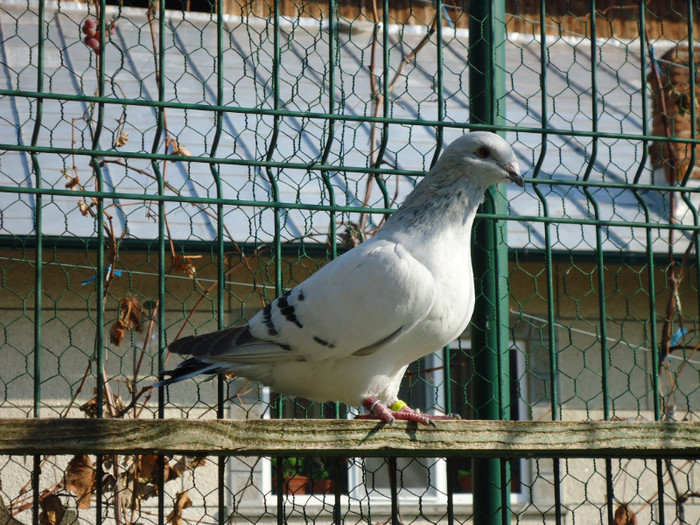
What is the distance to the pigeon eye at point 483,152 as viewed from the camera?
3.06 meters

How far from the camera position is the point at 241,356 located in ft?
9.89

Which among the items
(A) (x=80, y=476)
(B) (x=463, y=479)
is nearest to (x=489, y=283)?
(A) (x=80, y=476)

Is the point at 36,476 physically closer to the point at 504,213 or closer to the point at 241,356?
the point at 241,356

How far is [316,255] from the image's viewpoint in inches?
213

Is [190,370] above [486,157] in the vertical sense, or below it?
below

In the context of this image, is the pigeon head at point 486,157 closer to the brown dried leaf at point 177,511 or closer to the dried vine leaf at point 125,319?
the dried vine leaf at point 125,319

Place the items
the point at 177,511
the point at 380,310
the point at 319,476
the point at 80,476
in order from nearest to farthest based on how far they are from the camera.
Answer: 1. the point at 380,310
2. the point at 80,476
3. the point at 177,511
4. the point at 319,476

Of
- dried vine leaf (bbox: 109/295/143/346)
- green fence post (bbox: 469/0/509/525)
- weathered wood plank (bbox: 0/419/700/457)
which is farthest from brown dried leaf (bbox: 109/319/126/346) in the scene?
green fence post (bbox: 469/0/509/525)

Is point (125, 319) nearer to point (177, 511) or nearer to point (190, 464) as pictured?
point (190, 464)

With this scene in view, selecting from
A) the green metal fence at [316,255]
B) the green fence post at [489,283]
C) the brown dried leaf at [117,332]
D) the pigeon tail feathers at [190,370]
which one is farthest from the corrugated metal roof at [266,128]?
the pigeon tail feathers at [190,370]

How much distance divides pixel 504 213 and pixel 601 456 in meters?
1.01

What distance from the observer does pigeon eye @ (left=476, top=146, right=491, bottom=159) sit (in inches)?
120

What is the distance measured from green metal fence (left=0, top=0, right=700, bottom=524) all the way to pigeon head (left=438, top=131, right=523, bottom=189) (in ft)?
0.78

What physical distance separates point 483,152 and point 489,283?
24.3 inches
